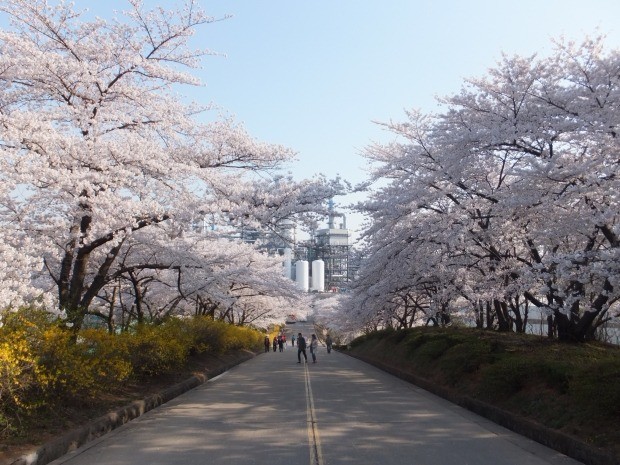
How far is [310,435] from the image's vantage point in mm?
8859

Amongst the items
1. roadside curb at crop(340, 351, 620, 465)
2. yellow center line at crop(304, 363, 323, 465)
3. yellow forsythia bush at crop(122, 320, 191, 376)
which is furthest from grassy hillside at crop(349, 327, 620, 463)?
yellow forsythia bush at crop(122, 320, 191, 376)

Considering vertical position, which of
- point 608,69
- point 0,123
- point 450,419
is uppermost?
point 608,69

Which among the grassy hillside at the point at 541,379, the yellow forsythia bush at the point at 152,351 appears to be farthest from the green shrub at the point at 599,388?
the yellow forsythia bush at the point at 152,351

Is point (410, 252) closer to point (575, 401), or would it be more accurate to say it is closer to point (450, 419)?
point (450, 419)

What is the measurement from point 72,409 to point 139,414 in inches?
84.5

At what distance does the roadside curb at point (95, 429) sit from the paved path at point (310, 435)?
150 millimetres

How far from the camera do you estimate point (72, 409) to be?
9070 millimetres

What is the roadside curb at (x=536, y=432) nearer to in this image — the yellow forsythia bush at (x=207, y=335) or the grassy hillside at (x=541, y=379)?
the grassy hillside at (x=541, y=379)

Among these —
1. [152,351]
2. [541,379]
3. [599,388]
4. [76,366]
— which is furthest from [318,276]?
[599,388]

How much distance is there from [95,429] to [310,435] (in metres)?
3.29

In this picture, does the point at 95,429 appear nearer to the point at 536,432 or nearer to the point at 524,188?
the point at 536,432

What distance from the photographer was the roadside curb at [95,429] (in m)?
6.77

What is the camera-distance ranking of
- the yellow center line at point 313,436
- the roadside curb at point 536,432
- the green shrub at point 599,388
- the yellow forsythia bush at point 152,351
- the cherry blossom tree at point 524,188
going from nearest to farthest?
the roadside curb at point 536,432 < the yellow center line at point 313,436 < the green shrub at point 599,388 < the cherry blossom tree at point 524,188 < the yellow forsythia bush at point 152,351

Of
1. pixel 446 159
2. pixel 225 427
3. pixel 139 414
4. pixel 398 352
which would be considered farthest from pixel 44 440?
pixel 398 352
